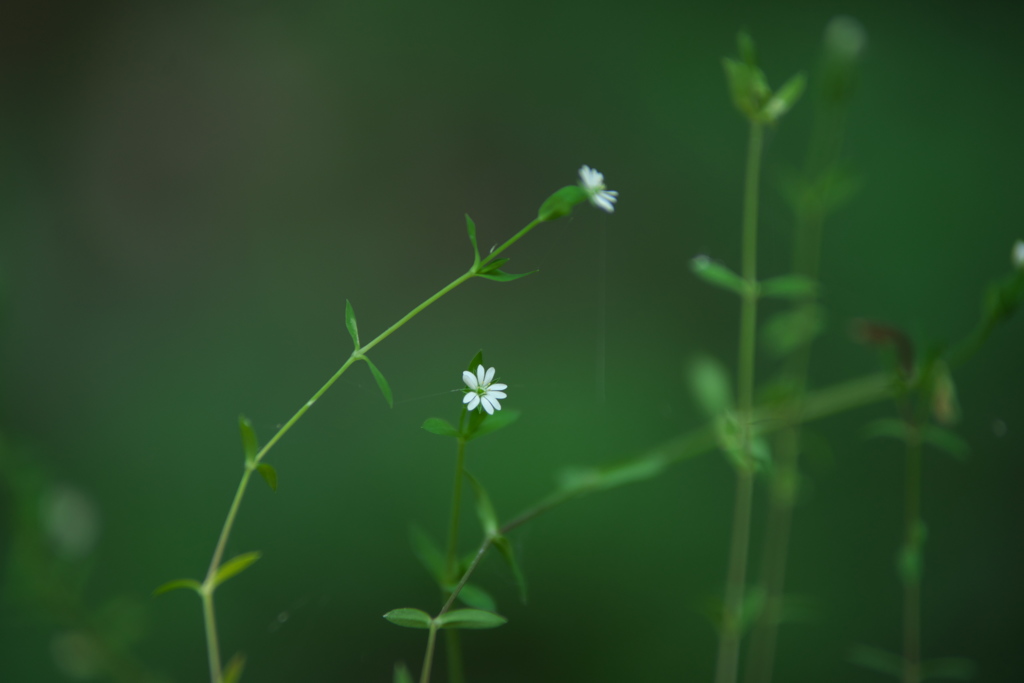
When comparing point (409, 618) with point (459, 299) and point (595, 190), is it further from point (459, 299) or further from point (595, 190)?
point (459, 299)

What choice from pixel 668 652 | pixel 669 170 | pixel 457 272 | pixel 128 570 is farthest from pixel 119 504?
pixel 669 170

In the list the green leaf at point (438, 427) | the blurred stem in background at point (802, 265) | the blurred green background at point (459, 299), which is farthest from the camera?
the blurred green background at point (459, 299)

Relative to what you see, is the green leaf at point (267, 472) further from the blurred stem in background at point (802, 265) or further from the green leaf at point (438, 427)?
the blurred stem in background at point (802, 265)

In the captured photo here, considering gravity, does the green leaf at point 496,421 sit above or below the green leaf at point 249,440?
above

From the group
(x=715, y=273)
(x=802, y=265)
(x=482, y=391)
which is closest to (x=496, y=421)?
(x=482, y=391)

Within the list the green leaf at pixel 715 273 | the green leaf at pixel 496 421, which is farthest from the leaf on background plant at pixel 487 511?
the green leaf at pixel 715 273

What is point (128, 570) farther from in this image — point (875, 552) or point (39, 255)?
point (875, 552)
